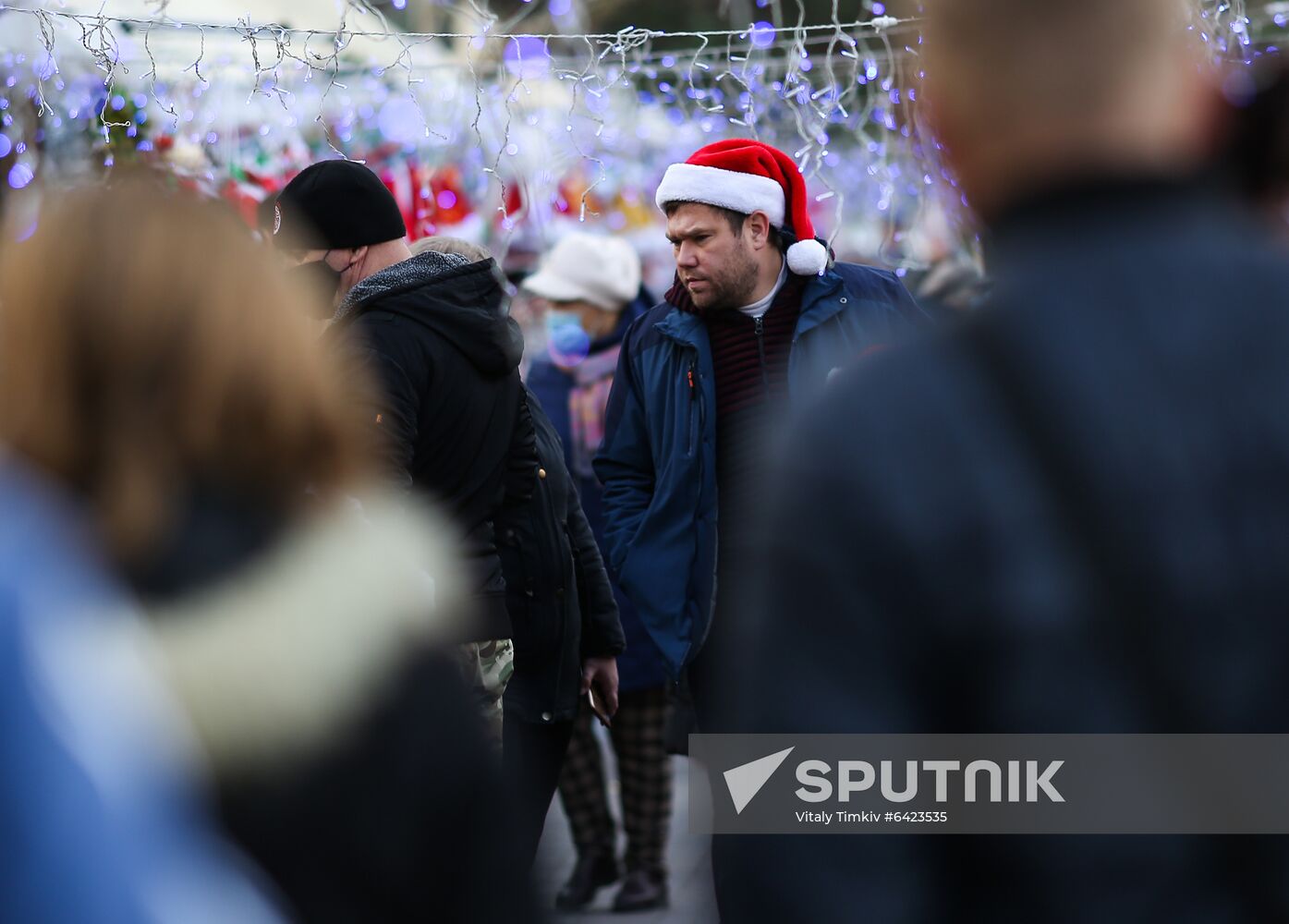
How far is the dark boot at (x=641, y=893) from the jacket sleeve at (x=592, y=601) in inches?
40.2

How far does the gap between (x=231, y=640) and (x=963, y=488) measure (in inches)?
22.7

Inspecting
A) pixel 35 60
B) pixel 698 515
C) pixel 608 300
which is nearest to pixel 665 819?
pixel 698 515

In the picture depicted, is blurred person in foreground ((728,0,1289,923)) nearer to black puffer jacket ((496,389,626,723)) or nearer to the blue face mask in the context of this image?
black puffer jacket ((496,389,626,723))

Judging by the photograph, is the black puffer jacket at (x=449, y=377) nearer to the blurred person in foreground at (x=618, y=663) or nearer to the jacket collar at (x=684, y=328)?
the jacket collar at (x=684, y=328)

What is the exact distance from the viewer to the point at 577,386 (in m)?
5.34

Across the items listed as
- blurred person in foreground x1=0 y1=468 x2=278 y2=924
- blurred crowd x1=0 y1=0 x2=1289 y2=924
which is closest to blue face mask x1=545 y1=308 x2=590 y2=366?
blurred crowd x1=0 y1=0 x2=1289 y2=924

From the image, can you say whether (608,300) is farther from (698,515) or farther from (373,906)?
(373,906)

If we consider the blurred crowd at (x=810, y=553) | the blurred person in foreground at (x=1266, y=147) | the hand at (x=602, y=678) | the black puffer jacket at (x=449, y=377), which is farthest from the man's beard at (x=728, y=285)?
the blurred crowd at (x=810, y=553)

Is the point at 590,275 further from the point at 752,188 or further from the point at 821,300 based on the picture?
the point at 821,300

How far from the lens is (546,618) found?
3525 mm

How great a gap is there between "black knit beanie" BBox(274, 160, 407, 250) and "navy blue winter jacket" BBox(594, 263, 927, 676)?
2.57ft

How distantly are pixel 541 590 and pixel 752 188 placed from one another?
1201mm

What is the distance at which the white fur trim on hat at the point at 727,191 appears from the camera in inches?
153

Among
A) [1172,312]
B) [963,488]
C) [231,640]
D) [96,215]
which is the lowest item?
[231,640]
